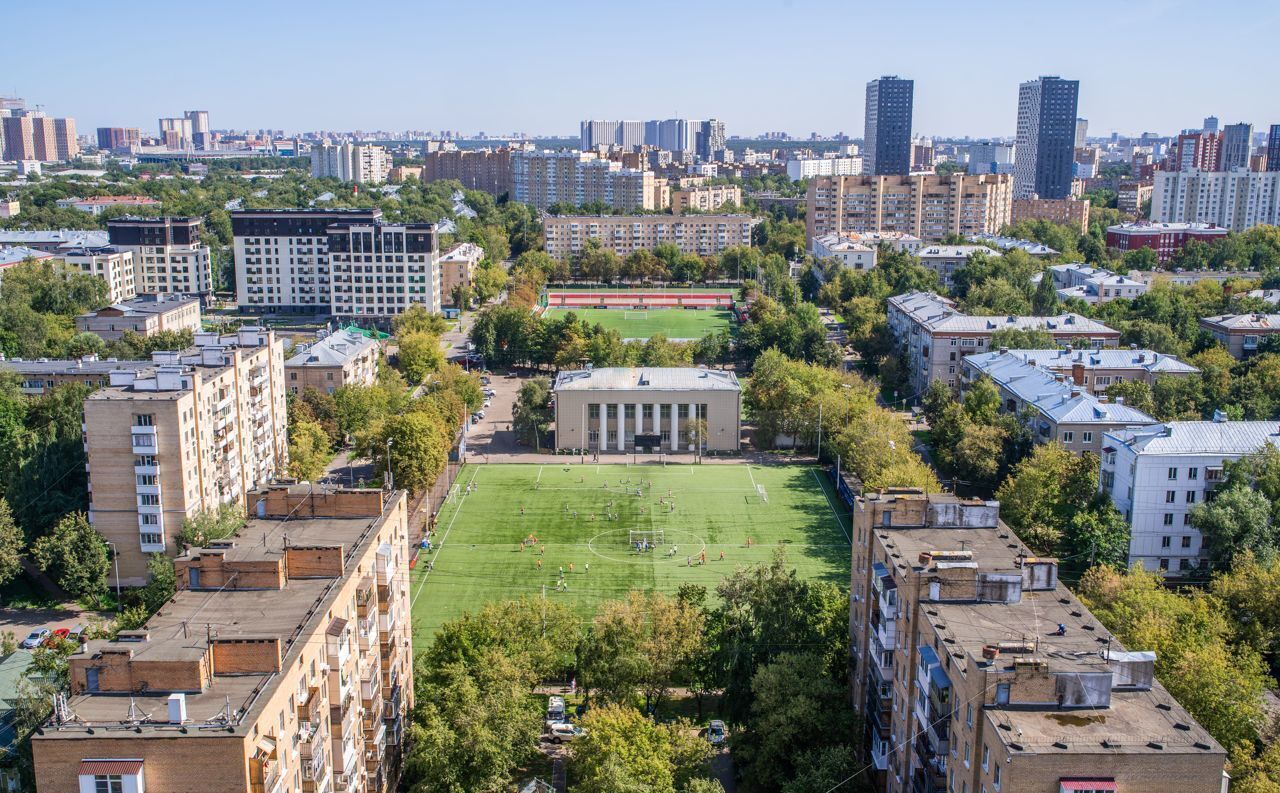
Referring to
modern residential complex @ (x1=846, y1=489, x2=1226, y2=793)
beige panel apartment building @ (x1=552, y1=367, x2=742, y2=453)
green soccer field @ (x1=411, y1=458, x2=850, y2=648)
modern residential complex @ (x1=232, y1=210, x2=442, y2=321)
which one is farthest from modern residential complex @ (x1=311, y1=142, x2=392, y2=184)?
modern residential complex @ (x1=846, y1=489, x2=1226, y2=793)

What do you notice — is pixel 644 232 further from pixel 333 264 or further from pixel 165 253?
pixel 165 253

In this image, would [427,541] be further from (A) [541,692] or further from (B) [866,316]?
(B) [866,316]

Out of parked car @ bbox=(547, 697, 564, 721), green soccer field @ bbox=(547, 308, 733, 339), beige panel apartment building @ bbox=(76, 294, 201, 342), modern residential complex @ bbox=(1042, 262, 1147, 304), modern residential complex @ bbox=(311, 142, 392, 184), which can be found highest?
modern residential complex @ bbox=(311, 142, 392, 184)

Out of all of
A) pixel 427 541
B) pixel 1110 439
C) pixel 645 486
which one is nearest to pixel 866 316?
pixel 645 486

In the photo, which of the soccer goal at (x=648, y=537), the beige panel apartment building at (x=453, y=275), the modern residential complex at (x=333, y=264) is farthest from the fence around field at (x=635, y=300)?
the soccer goal at (x=648, y=537)

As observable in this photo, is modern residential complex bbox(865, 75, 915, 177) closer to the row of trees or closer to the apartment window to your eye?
the row of trees
